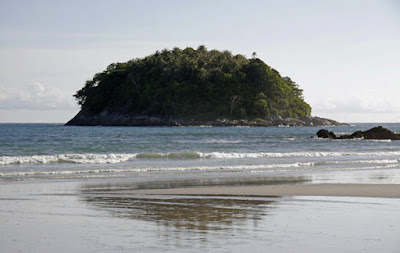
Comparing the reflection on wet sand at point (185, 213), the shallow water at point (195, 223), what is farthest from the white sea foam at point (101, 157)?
the shallow water at point (195, 223)

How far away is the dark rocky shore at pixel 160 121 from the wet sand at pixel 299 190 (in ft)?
373

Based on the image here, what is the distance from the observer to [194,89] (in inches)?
5463

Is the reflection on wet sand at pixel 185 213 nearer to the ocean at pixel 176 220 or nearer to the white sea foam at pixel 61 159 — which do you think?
the ocean at pixel 176 220

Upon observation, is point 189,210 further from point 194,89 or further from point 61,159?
point 194,89

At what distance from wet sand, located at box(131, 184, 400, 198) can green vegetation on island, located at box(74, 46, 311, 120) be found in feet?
389

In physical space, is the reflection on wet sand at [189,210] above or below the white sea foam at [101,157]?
below

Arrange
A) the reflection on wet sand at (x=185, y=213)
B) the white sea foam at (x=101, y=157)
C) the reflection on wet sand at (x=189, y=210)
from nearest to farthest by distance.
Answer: the reflection on wet sand at (x=185, y=213) → the reflection on wet sand at (x=189, y=210) → the white sea foam at (x=101, y=157)

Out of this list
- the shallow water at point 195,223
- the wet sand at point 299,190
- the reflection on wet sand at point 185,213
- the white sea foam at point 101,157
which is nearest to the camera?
the shallow water at point 195,223

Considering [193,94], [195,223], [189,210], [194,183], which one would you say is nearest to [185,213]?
[189,210]

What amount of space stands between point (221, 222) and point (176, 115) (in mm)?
124992

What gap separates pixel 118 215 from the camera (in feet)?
31.3

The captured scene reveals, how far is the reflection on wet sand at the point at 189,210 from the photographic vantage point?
28.5 feet

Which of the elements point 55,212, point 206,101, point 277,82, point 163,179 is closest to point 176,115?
point 206,101

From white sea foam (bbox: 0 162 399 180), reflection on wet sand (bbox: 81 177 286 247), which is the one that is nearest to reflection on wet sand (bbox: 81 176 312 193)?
reflection on wet sand (bbox: 81 177 286 247)
